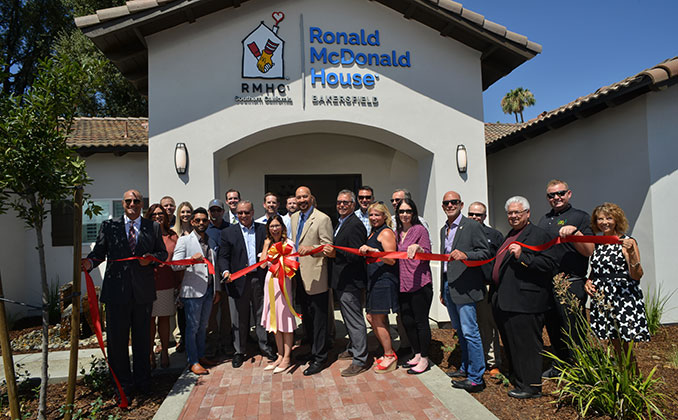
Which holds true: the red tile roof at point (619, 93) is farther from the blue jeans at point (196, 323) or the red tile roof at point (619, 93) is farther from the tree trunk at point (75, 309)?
the tree trunk at point (75, 309)

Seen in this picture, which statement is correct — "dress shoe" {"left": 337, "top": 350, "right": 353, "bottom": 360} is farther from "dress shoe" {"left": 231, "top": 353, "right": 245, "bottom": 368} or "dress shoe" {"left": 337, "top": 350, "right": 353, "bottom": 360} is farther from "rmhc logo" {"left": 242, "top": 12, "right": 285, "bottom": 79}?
"rmhc logo" {"left": 242, "top": 12, "right": 285, "bottom": 79}

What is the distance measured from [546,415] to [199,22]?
735 centimetres

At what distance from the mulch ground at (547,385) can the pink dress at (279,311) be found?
2069 millimetres

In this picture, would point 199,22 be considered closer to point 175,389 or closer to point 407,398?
point 175,389

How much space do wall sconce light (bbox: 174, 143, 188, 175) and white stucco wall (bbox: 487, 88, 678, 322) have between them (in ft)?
23.7

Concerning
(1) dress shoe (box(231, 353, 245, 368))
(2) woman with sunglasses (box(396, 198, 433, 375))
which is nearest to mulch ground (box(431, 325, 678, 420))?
(2) woman with sunglasses (box(396, 198, 433, 375))

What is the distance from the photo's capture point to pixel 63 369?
4875 millimetres

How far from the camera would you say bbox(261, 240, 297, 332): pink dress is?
4469mm

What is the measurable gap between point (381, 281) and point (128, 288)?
9.26 feet

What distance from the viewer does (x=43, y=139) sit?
3152mm

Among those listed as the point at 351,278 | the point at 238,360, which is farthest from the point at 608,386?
the point at 238,360

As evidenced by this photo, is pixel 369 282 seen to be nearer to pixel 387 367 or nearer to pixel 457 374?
pixel 387 367

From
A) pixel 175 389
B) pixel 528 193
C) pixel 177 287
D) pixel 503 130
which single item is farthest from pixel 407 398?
pixel 503 130

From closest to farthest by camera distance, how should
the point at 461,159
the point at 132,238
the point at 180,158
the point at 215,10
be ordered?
1. the point at 132,238
2. the point at 180,158
3. the point at 215,10
4. the point at 461,159
